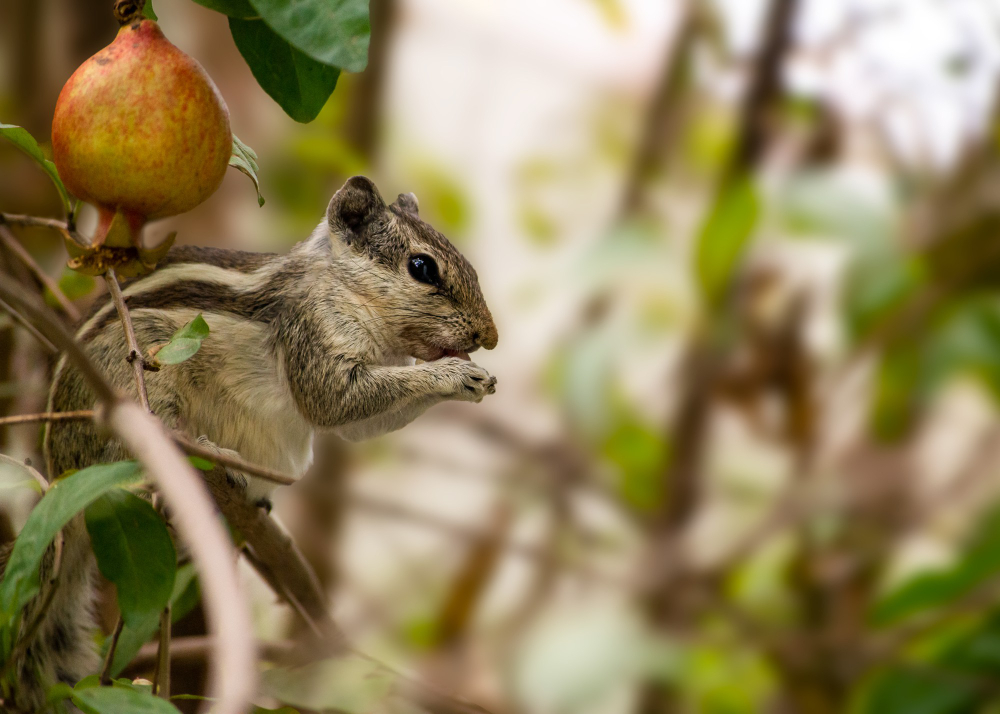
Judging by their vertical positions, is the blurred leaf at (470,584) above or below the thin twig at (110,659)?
below

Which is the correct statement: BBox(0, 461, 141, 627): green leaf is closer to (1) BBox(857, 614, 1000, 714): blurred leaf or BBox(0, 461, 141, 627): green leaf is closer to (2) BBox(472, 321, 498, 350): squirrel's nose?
(2) BBox(472, 321, 498, 350): squirrel's nose

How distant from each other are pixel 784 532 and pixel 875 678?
333 mm

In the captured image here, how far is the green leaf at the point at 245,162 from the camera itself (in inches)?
25.1

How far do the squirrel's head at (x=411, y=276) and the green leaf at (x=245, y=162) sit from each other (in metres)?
0.19

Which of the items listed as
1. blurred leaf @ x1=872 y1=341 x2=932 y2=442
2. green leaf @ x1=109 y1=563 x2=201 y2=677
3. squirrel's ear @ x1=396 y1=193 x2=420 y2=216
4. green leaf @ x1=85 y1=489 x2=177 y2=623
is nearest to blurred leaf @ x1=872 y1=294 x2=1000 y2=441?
blurred leaf @ x1=872 y1=341 x2=932 y2=442

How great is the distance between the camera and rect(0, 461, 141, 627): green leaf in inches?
18.9

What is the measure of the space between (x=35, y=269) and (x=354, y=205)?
280 millimetres

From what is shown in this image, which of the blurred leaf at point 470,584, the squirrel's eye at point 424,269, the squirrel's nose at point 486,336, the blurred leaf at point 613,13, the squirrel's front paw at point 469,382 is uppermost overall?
the blurred leaf at point 613,13

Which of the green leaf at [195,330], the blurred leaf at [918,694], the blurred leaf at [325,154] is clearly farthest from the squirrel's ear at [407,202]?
the blurred leaf at [918,694]

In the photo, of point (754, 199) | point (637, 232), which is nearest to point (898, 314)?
point (754, 199)

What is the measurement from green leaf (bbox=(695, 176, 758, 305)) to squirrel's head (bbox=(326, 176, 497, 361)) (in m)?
0.71

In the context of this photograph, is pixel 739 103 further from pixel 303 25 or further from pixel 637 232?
pixel 303 25

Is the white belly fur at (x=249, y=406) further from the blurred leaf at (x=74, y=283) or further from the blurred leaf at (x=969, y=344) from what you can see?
the blurred leaf at (x=969, y=344)

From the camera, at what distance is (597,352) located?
1653mm
